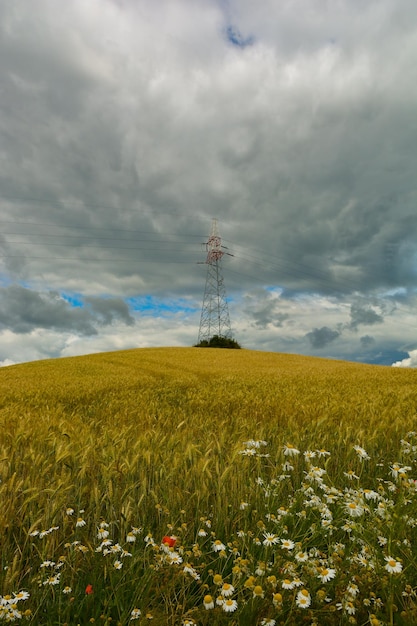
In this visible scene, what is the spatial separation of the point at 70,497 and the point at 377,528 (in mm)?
2507

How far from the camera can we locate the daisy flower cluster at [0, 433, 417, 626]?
7.54 ft

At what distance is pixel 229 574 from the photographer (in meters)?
2.75

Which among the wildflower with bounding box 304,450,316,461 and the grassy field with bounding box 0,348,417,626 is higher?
the wildflower with bounding box 304,450,316,461

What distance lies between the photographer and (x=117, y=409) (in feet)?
31.8

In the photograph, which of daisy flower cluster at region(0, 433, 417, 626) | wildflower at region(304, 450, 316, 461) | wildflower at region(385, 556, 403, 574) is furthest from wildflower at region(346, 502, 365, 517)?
wildflower at region(304, 450, 316, 461)

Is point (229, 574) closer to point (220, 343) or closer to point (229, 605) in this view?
point (229, 605)

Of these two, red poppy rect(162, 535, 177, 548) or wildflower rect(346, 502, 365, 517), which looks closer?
red poppy rect(162, 535, 177, 548)

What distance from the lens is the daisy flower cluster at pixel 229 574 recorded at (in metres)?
2.30

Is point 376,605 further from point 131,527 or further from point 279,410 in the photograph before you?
point 279,410

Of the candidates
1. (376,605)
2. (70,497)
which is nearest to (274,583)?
(376,605)

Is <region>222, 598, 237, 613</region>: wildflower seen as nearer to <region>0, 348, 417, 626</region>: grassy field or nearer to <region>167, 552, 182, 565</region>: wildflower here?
<region>0, 348, 417, 626</region>: grassy field

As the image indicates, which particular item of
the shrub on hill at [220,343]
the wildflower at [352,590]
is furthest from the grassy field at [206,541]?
the shrub on hill at [220,343]

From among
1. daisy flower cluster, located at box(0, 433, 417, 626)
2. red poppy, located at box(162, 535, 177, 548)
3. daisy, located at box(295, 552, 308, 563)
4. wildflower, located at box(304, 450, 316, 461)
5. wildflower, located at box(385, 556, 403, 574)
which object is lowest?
daisy flower cluster, located at box(0, 433, 417, 626)

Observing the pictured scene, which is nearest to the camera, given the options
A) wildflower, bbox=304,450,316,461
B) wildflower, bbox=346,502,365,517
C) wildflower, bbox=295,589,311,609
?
wildflower, bbox=295,589,311,609
